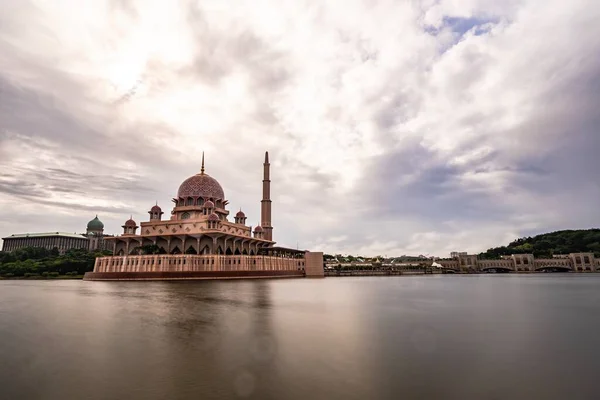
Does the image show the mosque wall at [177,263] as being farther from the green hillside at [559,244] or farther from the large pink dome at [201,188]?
the green hillside at [559,244]

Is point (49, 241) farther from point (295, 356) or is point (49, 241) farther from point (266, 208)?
point (295, 356)

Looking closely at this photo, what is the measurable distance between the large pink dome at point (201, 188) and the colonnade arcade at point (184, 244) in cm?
1208

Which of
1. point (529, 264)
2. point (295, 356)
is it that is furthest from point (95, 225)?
point (529, 264)

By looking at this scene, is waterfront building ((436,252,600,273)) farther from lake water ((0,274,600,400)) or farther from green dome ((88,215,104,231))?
green dome ((88,215,104,231))

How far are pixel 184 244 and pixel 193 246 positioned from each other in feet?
6.07

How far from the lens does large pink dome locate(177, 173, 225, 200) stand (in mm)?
82562

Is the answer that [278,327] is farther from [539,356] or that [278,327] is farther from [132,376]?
[539,356]

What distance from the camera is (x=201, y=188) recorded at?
83.1 m

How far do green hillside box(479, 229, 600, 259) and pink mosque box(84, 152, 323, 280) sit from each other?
133 meters

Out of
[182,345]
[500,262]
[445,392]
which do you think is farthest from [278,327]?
[500,262]

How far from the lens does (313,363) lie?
36.3 ft

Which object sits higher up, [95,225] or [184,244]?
[95,225]

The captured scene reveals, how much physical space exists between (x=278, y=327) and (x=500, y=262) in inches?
6644

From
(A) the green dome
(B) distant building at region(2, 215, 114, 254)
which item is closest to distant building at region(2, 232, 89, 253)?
(B) distant building at region(2, 215, 114, 254)
